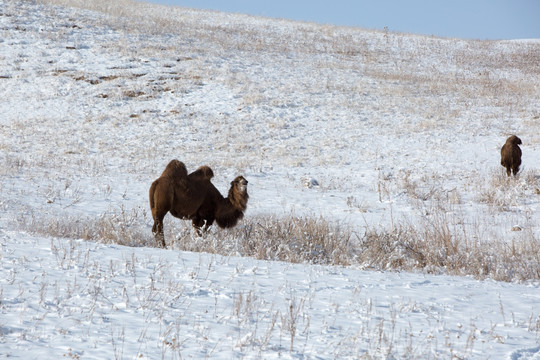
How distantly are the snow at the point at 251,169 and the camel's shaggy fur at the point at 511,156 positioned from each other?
51cm

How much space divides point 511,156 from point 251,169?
745cm

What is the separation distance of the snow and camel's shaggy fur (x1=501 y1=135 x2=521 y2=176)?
1.66ft

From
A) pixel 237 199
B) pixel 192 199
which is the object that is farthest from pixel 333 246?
pixel 192 199

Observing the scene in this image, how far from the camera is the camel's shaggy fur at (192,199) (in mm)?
7395

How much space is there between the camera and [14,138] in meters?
18.7

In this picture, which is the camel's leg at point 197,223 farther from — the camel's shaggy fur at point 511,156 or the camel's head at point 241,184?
the camel's shaggy fur at point 511,156


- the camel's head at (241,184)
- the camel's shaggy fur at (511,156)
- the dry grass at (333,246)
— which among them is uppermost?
the camel's shaggy fur at (511,156)

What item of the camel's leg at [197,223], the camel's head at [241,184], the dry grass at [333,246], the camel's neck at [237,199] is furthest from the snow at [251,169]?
the camel's head at [241,184]

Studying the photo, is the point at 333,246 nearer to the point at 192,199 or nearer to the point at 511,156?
the point at 192,199

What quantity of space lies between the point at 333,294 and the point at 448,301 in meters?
1.08

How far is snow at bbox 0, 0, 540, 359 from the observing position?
3.72m

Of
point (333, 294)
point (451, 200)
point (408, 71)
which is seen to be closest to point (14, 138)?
point (451, 200)

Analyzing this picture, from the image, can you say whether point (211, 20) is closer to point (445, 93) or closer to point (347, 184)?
point (445, 93)

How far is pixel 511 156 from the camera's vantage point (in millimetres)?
13781
